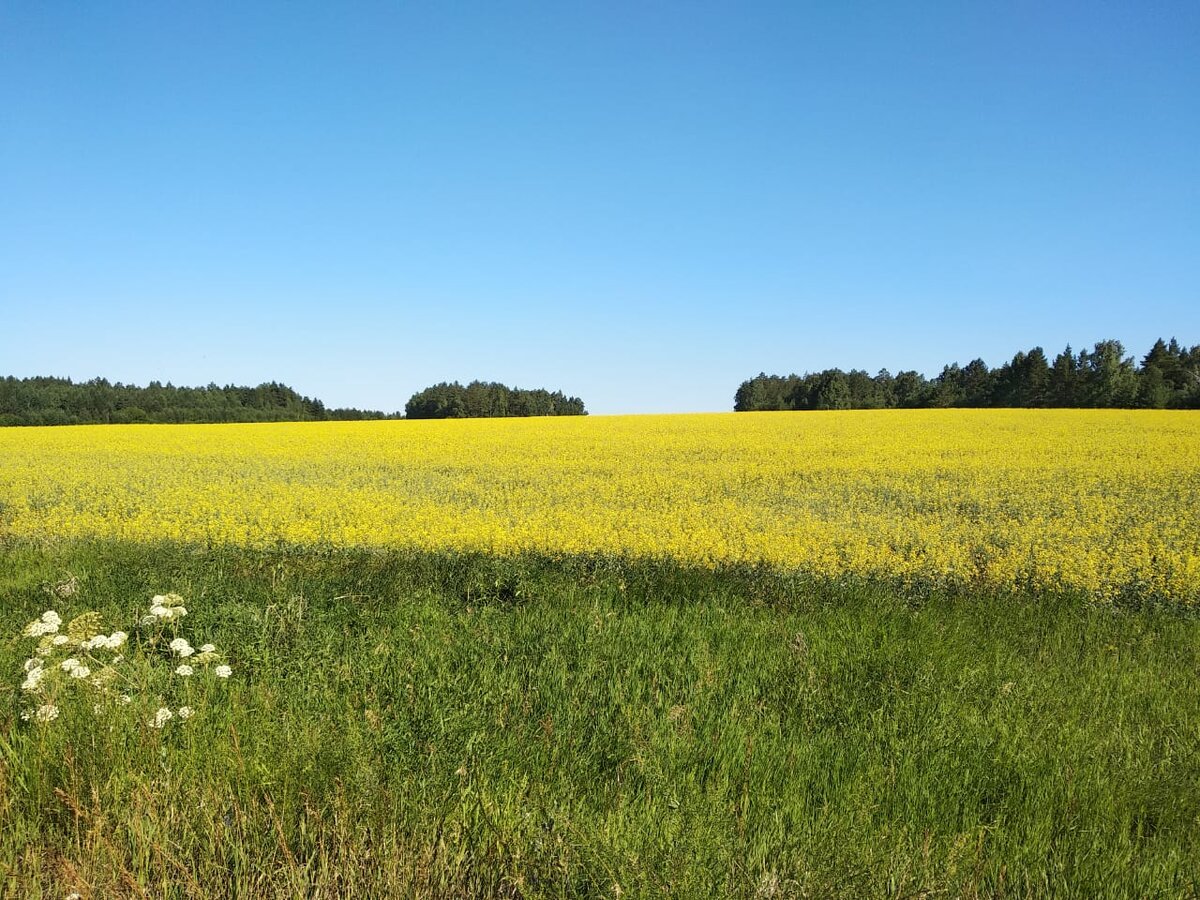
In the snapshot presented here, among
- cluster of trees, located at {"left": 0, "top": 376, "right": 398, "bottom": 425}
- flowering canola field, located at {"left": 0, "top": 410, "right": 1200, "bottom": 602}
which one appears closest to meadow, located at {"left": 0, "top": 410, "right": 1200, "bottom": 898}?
flowering canola field, located at {"left": 0, "top": 410, "right": 1200, "bottom": 602}

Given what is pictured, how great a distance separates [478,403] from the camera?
74.5 meters

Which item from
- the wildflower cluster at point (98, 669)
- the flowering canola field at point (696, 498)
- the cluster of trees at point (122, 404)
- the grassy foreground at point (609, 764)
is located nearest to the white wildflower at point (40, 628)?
the wildflower cluster at point (98, 669)

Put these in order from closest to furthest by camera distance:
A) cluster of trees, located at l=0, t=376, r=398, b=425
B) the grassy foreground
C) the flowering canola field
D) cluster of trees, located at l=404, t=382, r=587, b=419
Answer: the grassy foreground < the flowering canola field < cluster of trees, located at l=0, t=376, r=398, b=425 < cluster of trees, located at l=404, t=382, r=587, b=419

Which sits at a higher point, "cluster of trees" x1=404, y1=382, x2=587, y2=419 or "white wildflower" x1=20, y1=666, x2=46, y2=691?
"cluster of trees" x1=404, y1=382, x2=587, y2=419

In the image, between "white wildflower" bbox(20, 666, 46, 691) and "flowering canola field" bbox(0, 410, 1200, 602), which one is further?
"flowering canola field" bbox(0, 410, 1200, 602)

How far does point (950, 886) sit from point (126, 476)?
1946 cm

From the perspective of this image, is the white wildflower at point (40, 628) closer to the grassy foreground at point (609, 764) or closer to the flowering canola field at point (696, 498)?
the grassy foreground at point (609, 764)

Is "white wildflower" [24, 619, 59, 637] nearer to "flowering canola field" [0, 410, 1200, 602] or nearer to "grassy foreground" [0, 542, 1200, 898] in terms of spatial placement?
"grassy foreground" [0, 542, 1200, 898]

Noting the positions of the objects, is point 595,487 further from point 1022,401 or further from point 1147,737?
point 1022,401

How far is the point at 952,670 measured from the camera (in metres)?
4.55

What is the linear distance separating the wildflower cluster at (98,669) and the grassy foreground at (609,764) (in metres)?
0.12

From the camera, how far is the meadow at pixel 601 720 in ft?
7.78

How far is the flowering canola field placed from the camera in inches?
376

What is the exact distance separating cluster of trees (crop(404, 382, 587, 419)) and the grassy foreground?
68.2m
